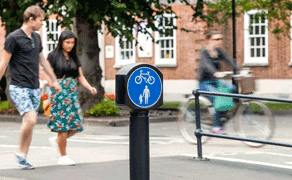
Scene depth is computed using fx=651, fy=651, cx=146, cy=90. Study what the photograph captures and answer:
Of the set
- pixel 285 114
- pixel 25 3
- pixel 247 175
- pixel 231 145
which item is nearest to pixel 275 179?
pixel 247 175

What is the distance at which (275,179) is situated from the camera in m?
6.52

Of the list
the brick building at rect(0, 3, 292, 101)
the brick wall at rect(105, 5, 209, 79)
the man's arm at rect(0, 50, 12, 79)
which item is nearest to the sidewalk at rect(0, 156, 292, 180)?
the man's arm at rect(0, 50, 12, 79)

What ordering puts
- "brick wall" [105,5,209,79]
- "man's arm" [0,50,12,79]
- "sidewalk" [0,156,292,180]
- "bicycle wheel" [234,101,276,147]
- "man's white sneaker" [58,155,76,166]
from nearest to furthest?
"sidewalk" [0,156,292,180] → "man's arm" [0,50,12,79] → "man's white sneaker" [58,155,76,166] → "bicycle wheel" [234,101,276,147] → "brick wall" [105,5,209,79]

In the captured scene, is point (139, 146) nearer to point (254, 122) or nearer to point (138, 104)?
point (138, 104)

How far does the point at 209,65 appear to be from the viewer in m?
10.5

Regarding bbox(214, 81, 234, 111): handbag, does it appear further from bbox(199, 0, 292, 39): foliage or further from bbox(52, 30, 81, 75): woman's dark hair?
bbox(199, 0, 292, 39): foliage

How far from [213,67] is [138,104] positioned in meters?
6.37

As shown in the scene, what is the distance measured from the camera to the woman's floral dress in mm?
7645

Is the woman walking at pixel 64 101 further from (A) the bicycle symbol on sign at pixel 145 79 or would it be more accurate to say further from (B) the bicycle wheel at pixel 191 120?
(A) the bicycle symbol on sign at pixel 145 79

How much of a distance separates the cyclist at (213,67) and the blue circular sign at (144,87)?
5.70m

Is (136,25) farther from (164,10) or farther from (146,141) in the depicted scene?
(146,141)

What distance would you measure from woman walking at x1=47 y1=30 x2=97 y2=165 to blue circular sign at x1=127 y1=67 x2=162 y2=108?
3346mm

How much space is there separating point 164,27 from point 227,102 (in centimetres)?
1048

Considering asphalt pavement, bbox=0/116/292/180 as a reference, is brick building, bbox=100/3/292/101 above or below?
above
